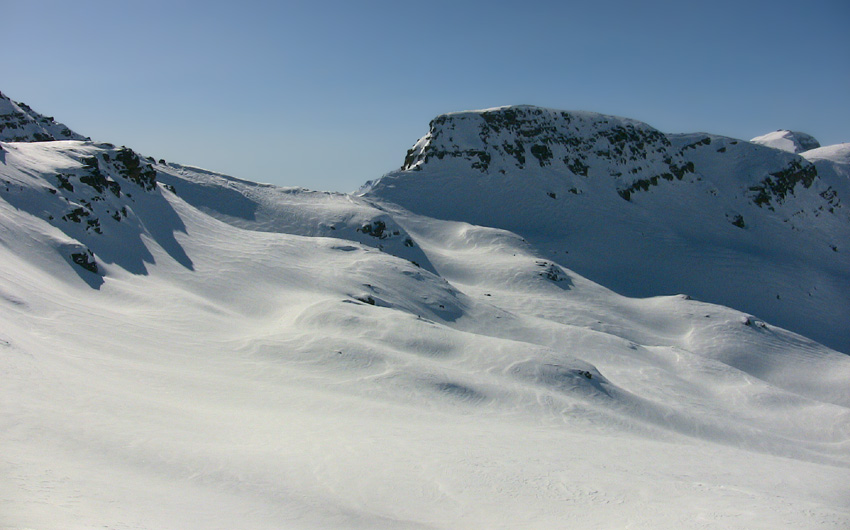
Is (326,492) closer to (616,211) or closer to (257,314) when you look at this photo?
(257,314)

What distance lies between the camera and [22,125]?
213 feet

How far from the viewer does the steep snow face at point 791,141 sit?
14150 centimetres

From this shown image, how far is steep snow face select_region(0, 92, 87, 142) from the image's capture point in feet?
206

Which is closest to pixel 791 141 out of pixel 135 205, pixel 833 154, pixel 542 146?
pixel 833 154

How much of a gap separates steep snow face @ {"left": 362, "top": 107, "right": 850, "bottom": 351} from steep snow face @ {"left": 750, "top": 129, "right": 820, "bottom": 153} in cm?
4044

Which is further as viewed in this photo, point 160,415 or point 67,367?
point 67,367

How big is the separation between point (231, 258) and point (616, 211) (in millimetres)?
60420

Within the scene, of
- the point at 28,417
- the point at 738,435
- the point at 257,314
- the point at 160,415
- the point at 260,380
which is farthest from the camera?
the point at 257,314

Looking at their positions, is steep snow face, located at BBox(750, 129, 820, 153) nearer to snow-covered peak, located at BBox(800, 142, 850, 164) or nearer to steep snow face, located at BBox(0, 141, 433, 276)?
snow-covered peak, located at BBox(800, 142, 850, 164)

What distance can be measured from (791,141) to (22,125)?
162255mm

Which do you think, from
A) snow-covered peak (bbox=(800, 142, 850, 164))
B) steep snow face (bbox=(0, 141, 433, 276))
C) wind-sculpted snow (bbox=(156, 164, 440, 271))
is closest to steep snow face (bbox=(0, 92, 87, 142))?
steep snow face (bbox=(0, 141, 433, 276))

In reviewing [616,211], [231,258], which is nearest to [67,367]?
[231,258]

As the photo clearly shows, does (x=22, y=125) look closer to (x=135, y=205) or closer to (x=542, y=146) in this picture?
(x=135, y=205)

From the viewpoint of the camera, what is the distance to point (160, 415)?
16.0 m
